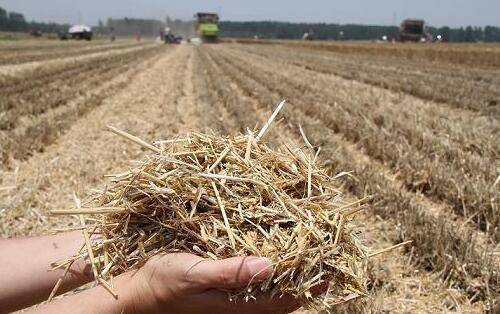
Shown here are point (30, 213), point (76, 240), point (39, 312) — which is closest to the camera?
point (39, 312)

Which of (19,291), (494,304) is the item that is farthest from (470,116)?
(19,291)

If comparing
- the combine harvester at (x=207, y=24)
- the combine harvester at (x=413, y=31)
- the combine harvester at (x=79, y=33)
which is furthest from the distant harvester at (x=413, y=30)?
the combine harvester at (x=79, y=33)

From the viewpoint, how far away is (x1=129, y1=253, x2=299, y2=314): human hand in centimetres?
177

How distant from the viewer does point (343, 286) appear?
2.06m

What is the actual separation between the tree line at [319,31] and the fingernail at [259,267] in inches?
4205

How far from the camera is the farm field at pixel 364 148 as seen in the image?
374 centimetres

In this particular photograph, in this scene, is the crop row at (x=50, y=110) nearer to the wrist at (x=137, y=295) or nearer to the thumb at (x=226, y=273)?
the wrist at (x=137, y=295)

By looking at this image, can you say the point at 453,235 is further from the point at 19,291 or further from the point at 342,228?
the point at 19,291

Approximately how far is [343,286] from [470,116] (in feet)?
27.5

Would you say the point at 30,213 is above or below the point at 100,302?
below

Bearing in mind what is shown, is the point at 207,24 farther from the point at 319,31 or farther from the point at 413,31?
the point at 319,31

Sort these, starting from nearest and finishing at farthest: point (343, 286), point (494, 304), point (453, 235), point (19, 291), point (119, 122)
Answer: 1. point (343, 286)
2. point (19, 291)
3. point (494, 304)
4. point (453, 235)
5. point (119, 122)

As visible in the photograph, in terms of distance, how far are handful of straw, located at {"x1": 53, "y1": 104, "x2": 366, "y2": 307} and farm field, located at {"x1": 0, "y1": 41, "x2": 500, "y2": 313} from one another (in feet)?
1.91

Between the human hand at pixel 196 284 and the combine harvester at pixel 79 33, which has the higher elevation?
the human hand at pixel 196 284
